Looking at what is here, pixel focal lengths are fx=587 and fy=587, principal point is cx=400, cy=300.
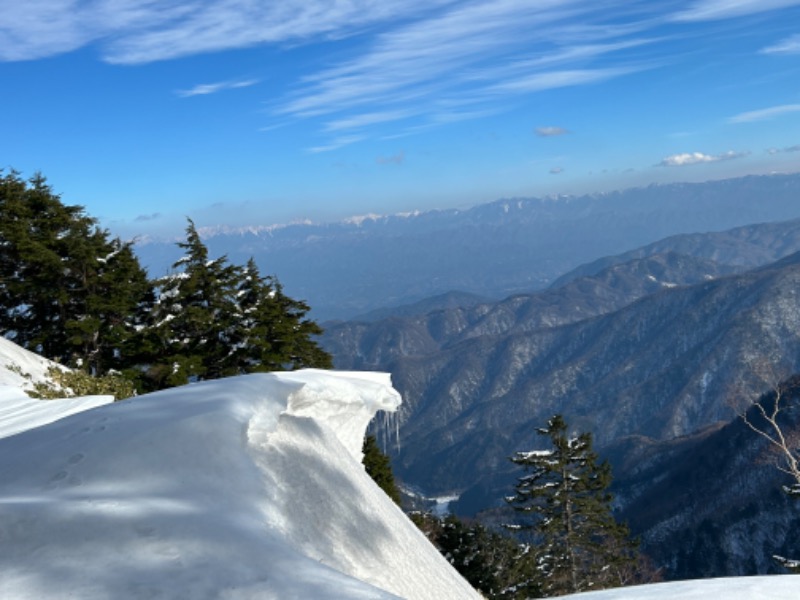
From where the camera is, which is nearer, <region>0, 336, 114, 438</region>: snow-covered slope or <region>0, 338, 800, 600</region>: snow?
<region>0, 338, 800, 600</region>: snow

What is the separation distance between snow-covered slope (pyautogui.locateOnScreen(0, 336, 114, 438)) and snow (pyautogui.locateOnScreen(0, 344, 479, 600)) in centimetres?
363

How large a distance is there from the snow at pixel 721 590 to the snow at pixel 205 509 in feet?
4.72

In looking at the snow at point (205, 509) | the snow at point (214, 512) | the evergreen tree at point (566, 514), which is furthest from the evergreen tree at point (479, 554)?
the snow at point (205, 509)

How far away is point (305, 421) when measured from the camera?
16.5 feet

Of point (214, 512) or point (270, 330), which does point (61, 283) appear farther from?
point (214, 512)

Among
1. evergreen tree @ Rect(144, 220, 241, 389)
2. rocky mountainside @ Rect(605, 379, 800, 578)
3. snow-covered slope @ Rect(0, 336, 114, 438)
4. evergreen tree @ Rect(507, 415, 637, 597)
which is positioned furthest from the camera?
rocky mountainside @ Rect(605, 379, 800, 578)

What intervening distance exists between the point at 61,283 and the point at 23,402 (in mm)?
21850

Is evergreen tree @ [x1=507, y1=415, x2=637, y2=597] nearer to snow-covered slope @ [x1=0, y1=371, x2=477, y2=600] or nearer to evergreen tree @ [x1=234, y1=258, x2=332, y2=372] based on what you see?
evergreen tree @ [x1=234, y1=258, x2=332, y2=372]

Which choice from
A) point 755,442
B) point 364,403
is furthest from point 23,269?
point 755,442

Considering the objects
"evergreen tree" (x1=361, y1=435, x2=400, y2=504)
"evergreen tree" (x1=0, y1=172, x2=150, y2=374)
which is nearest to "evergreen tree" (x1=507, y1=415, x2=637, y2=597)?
"evergreen tree" (x1=361, y1=435, x2=400, y2=504)

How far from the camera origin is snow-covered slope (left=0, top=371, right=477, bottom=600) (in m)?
2.56

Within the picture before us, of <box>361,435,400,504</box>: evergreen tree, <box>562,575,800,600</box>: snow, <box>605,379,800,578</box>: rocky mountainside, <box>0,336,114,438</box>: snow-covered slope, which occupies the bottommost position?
<box>605,379,800,578</box>: rocky mountainside

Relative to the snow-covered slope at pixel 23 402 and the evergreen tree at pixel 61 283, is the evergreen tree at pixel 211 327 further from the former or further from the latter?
the snow-covered slope at pixel 23 402

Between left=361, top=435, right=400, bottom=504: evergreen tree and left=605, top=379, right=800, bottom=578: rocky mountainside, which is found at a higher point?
left=361, top=435, right=400, bottom=504: evergreen tree
